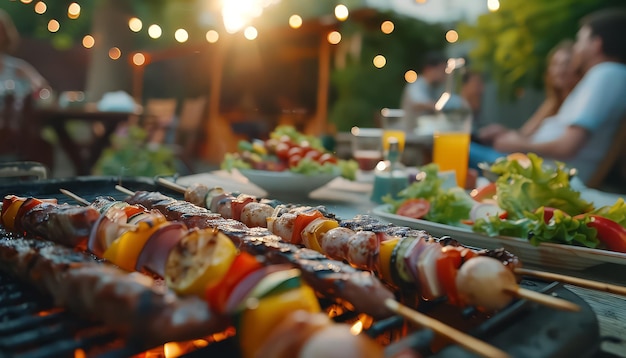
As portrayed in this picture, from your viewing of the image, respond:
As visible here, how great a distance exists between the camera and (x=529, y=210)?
6.40 feet

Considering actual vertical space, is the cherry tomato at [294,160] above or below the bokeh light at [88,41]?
below

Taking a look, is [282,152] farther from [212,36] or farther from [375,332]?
[212,36]

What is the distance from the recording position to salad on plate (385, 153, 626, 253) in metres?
1.66

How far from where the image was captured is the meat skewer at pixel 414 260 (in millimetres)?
1041

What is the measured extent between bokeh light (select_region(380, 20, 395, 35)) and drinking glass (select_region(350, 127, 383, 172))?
7.39 metres

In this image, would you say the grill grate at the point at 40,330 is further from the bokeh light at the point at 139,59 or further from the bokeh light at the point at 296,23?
the bokeh light at the point at 139,59

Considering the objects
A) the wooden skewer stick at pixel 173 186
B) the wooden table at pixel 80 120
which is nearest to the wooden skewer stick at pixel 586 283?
the wooden skewer stick at pixel 173 186

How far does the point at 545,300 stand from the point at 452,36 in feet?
36.0

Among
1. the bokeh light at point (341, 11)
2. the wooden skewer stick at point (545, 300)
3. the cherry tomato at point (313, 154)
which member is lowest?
the wooden skewer stick at point (545, 300)

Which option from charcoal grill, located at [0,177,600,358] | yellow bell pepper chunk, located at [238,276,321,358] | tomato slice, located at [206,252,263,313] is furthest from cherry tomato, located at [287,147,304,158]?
yellow bell pepper chunk, located at [238,276,321,358]

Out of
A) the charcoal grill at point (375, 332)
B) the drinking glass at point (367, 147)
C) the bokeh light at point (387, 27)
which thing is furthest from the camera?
the bokeh light at point (387, 27)

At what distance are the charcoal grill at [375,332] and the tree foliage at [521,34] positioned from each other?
26.6 feet

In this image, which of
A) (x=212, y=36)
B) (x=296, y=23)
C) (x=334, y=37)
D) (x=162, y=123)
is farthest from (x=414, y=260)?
(x=212, y=36)

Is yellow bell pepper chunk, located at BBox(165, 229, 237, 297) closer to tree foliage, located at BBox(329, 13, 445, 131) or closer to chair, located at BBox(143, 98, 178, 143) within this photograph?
tree foliage, located at BBox(329, 13, 445, 131)
